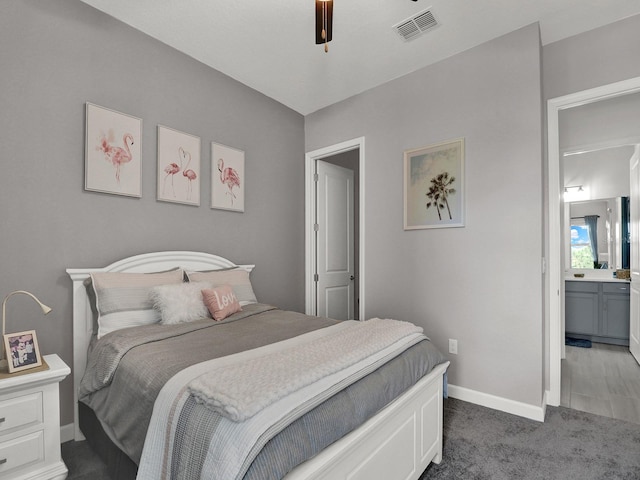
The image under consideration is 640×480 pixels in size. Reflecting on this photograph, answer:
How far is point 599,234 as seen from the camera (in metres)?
4.74

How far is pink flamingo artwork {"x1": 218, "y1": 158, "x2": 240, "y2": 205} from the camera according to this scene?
299cm

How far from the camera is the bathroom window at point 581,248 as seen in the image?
479 centimetres

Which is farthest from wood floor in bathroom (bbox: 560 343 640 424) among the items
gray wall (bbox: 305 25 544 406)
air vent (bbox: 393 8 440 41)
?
air vent (bbox: 393 8 440 41)

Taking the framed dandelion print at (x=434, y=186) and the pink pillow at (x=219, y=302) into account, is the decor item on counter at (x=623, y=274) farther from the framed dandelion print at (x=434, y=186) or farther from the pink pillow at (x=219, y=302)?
the pink pillow at (x=219, y=302)

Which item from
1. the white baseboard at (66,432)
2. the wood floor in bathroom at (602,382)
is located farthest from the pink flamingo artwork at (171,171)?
the wood floor in bathroom at (602,382)

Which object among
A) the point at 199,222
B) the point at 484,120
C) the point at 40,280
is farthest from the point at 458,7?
the point at 40,280

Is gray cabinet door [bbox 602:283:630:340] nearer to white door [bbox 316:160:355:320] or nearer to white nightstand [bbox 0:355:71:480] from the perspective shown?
white door [bbox 316:160:355:320]

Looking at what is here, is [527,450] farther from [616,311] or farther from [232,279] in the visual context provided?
[616,311]

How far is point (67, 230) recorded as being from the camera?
2.11 metres

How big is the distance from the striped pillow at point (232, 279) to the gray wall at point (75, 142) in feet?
1.11

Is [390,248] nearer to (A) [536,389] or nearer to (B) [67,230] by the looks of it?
(A) [536,389]

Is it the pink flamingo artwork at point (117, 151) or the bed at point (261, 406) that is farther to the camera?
the pink flamingo artwork at point (117, 151)

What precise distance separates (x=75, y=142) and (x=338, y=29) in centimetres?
198

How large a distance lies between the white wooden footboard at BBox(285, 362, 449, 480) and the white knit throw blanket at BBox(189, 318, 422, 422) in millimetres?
223
